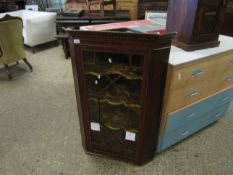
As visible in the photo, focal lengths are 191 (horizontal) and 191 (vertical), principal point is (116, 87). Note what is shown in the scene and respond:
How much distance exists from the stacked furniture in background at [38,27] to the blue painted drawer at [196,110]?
284 centimetres

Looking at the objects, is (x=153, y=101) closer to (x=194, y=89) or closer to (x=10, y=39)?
→ (x=194, y=89)

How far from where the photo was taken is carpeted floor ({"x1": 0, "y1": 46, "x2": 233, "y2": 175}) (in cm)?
146

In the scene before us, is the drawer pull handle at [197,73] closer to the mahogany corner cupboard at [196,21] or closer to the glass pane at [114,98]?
the mahogany corner cupboard at [196,21]

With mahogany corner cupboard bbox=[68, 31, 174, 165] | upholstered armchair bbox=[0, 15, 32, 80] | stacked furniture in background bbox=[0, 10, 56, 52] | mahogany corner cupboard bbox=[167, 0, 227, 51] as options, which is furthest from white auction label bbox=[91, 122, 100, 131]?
stacked furniture in background bbox=[0, 10, 56, 52]

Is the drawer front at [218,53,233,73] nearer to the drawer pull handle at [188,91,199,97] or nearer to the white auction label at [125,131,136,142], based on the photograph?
the drawer pull handle at [188,91,199,97]

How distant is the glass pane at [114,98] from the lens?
112cm

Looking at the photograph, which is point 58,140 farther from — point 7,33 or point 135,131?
point 7,33

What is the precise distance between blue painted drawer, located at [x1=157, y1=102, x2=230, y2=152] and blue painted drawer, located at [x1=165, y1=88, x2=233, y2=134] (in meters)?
0.06

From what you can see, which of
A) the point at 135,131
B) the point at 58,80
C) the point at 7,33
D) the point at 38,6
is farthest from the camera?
the point at 38,6

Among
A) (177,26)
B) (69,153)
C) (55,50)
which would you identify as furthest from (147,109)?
(55,50)

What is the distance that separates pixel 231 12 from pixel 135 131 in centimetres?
316

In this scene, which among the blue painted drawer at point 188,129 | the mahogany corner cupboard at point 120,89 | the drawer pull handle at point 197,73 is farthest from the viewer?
the blue painted drawer at point 188,129

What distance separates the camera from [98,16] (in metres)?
3.29

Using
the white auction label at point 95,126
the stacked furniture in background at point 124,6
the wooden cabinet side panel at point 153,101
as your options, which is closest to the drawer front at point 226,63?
the wooden cabinet side panel at point 153,101
